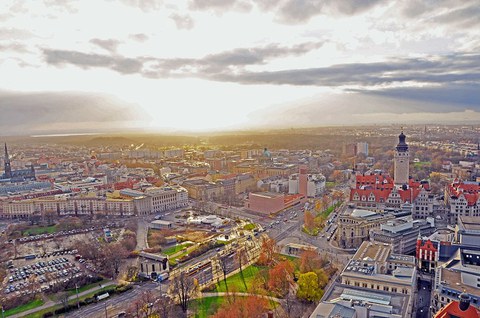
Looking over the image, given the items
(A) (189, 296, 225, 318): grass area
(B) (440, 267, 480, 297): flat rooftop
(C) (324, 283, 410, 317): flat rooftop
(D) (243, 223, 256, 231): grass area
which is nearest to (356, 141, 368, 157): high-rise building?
(D) (243, 223, 256, 231): grass area

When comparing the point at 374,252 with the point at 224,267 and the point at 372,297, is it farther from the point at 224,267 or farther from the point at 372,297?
the point at 224,267

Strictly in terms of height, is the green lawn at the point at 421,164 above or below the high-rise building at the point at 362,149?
below

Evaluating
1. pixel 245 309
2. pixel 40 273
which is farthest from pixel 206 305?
pixel 40 273

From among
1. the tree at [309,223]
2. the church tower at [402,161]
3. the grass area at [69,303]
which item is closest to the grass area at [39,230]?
the grass area at [69,303]

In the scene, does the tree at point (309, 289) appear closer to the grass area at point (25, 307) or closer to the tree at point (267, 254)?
the tree at point (267, 254)

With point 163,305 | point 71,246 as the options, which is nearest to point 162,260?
point 163,305

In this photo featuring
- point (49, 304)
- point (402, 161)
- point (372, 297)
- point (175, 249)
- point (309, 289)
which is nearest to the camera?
point (372, 297)
